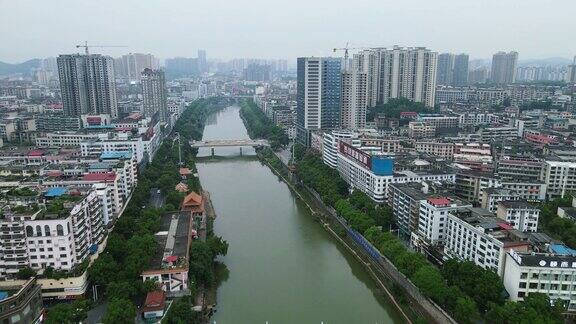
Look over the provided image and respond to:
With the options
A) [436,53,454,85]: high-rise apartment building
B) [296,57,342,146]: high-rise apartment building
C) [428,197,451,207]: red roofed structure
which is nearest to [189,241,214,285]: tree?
[428,197,451,207]: red roofed structure

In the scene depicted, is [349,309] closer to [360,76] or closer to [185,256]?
[185,256]

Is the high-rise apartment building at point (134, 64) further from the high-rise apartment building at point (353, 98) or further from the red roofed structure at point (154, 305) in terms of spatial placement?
the red roofed structure at point (154, 305)

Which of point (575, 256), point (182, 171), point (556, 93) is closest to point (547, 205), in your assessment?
point (575, 256)

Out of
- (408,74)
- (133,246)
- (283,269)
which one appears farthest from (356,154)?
(408,74)

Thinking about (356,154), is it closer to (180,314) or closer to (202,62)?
(180,314)

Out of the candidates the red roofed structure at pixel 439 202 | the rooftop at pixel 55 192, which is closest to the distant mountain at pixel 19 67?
the rooftop at pixel 55 192

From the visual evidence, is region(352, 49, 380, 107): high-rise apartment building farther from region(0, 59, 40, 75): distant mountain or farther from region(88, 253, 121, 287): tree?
region(0, 59, 40, 75): distant mountain

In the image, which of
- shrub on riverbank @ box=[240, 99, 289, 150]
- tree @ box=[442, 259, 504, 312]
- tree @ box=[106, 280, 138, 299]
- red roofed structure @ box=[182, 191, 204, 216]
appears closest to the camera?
tree @ box=[442, 259, 504, 312]
